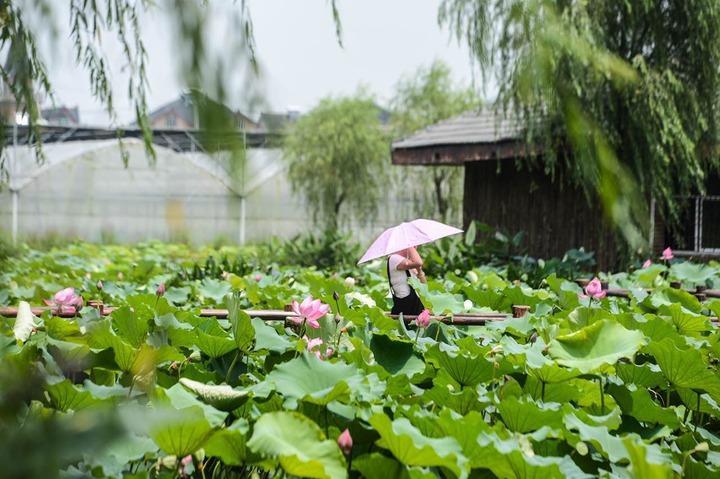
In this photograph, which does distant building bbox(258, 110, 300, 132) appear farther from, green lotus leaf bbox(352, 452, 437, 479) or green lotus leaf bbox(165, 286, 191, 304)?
green lotus leaf bbox(165, 286, 191, 304)

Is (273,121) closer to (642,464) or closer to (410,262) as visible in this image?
(642,464)

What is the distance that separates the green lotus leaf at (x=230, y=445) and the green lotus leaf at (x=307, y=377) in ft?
0.45

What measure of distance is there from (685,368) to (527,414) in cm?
42

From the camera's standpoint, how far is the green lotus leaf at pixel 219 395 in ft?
4.51

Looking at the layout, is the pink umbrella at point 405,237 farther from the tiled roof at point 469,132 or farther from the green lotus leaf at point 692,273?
the tiled roof at point 469,132

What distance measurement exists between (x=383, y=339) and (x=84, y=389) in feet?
1.84

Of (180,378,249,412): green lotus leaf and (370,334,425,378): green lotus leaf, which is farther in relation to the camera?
(370,334,425,378): green lotus leaf

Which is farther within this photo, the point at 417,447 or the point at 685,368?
the point at 685,368

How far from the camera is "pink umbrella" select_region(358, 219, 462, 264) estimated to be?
4047mm

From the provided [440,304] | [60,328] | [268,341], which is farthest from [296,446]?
[440,304]

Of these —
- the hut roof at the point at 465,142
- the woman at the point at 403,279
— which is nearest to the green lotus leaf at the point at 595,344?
the woman at the point at 403,279

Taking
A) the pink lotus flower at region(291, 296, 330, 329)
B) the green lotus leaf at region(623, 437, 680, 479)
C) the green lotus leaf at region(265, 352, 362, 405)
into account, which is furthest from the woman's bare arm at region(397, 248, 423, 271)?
the green lotus leaf at region(623, 437, 680, 479)

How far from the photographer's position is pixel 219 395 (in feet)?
4.51

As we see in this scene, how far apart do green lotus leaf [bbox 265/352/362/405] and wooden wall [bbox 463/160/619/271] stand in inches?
323
